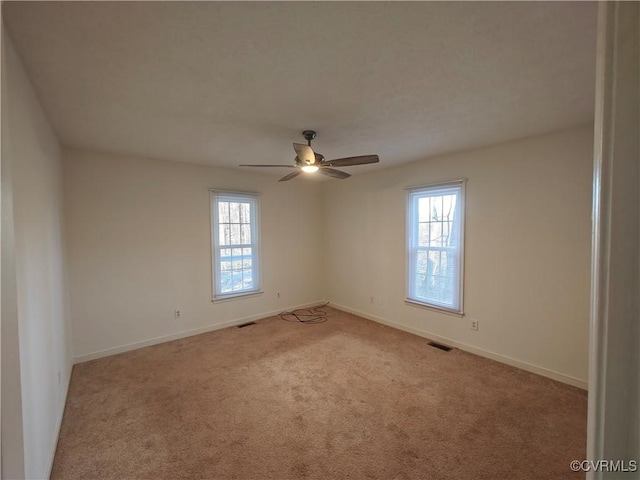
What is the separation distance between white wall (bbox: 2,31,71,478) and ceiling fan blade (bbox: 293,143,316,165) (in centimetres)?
169

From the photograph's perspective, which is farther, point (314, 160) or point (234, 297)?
point (234, 297)

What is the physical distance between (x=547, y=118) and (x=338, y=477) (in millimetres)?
3241

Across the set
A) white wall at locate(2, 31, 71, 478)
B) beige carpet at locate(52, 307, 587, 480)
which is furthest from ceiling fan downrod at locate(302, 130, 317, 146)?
beige carpet at locate(52, 307, 587, 480)

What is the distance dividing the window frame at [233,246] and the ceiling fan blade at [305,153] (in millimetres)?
2194

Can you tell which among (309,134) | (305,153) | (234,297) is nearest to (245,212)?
(234,297)

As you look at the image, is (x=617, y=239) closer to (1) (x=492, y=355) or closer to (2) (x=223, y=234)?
(1) (x=492, y=355)

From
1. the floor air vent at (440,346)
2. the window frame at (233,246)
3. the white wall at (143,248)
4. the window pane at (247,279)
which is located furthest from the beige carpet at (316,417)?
the window pane at (247,279)

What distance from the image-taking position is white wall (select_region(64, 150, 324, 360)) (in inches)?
138

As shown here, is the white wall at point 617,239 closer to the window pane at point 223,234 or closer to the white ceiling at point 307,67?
the white ceiling at point 307,67

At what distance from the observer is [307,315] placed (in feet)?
17.2

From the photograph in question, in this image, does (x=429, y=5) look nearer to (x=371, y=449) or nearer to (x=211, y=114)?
(x=211, y=114)

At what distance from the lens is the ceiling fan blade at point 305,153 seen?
2.54m

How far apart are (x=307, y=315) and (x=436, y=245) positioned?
246 centimetres

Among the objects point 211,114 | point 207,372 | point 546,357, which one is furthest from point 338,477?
point 211,114
